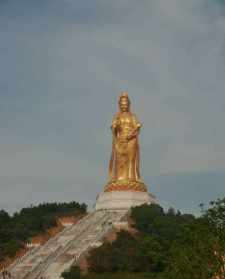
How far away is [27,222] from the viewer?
41531mm

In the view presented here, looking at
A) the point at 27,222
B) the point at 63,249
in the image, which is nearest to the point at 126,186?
the point at 27,222

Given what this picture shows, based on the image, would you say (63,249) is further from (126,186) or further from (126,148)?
(126,148)

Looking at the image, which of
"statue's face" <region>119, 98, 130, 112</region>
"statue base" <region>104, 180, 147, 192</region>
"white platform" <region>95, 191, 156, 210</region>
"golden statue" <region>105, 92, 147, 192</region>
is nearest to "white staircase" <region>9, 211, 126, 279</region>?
"white platform" <region>95, 191, 156, 210</region>

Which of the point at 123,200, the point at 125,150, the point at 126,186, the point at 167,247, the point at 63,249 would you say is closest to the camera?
the point at 167,247

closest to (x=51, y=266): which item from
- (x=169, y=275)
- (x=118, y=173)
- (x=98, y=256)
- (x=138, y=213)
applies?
(x=98, y=256)

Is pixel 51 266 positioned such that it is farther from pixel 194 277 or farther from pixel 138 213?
pixel 194 277

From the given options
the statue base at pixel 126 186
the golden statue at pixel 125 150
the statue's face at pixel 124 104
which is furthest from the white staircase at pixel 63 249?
the statue's face at pixel 124 104

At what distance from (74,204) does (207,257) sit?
29.6 m

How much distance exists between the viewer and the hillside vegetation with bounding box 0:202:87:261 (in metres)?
38.1

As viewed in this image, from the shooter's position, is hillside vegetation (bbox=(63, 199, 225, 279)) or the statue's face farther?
the statue's face

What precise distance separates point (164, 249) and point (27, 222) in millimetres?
11306

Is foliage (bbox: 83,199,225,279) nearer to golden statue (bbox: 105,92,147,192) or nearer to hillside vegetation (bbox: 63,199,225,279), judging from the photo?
hillside vegetation (bbox: 63,199,225,279)

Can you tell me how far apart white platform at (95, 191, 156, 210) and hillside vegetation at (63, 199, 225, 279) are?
2.34 metres

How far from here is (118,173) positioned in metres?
44.2
